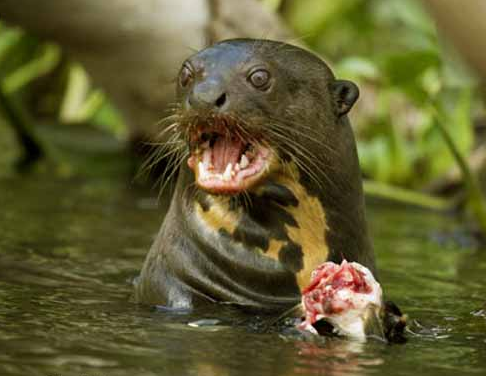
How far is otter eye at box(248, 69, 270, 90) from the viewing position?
3.80 metres

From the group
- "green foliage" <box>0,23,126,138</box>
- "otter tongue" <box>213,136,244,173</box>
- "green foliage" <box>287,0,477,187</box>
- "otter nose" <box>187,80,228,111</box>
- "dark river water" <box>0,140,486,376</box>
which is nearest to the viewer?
"dark river water" <box>0,140,486,376</box>

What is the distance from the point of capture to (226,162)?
148 inches

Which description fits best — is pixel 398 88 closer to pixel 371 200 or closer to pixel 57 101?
pixel 371 200

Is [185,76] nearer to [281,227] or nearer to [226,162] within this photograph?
[226,162]

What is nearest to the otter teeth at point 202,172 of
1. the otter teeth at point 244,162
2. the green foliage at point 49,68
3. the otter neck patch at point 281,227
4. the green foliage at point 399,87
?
the otter teeth at point 244,162

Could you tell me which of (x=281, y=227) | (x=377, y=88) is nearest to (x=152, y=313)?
(x=281, y=227)

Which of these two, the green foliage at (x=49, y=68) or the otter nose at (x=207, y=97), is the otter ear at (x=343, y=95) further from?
the green foliage at (x=49, y=68)

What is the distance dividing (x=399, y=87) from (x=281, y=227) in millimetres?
3379

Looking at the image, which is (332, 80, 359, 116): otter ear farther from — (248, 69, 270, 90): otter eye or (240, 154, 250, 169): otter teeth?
(240, 154, 250, 169): otter teeth

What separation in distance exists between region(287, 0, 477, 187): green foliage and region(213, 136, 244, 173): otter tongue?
98.1 inches

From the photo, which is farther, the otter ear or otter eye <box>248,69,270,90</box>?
the otter ear

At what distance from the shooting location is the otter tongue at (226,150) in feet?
12.3

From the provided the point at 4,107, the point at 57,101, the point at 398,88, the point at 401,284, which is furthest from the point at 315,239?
the point at 57,101

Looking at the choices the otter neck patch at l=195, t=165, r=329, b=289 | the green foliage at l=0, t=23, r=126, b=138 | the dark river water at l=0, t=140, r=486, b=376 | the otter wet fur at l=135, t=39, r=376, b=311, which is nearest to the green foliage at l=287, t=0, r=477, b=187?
the dark river water at l=0, t=140, r=486, b=376
